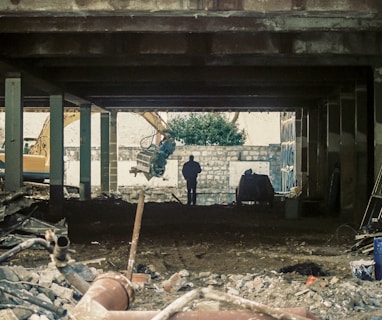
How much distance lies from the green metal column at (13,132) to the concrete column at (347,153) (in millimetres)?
9041

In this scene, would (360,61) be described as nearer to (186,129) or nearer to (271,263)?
(271,263)

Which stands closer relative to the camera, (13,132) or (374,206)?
(374,206)

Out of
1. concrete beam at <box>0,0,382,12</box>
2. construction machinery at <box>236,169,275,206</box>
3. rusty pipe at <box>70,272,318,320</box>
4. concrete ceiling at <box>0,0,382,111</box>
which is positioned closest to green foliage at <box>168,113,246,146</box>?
construction machinery at <box>236,169,275,206</box>

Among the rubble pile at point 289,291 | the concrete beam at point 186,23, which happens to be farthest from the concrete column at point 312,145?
the rubble pile at point 289,291

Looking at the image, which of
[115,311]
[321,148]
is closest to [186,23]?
[115,311]

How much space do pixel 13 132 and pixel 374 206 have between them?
28.1 feet

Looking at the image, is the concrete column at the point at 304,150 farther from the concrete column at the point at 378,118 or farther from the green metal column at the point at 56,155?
the green metal column at the point at 56,155

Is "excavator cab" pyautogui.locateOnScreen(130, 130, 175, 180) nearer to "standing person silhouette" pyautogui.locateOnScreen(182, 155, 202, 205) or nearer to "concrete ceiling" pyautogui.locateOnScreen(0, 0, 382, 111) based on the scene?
"standing person silhouette" pyautogui.locateOnScreen(182, 155, 202, 205)

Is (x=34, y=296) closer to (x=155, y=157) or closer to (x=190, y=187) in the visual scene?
(x=190, y=187)

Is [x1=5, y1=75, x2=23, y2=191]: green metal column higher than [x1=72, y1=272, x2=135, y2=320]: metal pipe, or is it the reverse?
[x1=5, y1=75, x2=23, y2=191]: green metal column

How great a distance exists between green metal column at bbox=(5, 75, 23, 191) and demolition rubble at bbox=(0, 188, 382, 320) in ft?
7.85

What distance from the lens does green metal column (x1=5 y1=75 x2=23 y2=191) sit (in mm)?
13289

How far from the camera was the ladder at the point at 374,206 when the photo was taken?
11.6 metres

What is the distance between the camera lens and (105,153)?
83.8 feet
